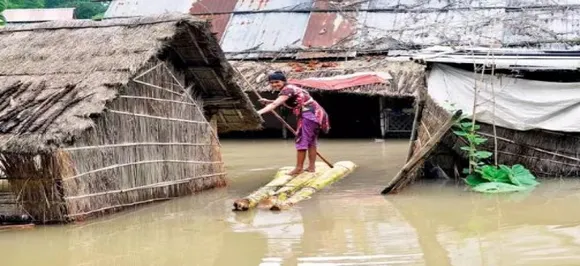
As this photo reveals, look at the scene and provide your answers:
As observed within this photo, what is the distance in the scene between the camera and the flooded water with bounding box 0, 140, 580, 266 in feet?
16.2

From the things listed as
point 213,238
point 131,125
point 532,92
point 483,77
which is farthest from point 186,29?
point 532,92

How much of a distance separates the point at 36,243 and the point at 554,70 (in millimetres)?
6028

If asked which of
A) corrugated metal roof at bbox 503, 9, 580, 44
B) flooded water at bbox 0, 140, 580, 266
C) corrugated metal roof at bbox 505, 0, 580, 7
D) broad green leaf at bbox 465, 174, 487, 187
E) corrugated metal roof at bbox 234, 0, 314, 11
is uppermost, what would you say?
corrugated metal roof at bbox 234, 0, 314, 11

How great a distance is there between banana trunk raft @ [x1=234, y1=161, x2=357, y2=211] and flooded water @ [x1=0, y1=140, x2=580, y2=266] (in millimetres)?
134

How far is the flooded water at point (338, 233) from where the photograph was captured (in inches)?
194

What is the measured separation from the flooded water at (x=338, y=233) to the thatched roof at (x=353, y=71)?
6.72 meters

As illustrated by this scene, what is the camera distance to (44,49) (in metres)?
7.51

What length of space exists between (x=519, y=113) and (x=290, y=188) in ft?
9.58

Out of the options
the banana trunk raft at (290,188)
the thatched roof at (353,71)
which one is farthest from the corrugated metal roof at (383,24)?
the banana trunk raft at (290,188)

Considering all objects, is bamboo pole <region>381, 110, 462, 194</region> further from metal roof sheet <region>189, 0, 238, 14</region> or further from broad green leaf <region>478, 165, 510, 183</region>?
metal roof sheet <region>189, 0, 238, 14</region>

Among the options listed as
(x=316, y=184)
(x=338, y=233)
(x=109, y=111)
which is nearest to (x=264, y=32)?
(x=316, y=184)

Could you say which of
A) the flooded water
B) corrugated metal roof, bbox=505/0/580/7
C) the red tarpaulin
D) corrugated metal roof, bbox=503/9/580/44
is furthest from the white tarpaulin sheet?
corrugated metal roof, bbox=505/0/580/7

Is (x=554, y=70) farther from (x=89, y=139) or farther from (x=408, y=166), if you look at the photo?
(x=89, y=139)

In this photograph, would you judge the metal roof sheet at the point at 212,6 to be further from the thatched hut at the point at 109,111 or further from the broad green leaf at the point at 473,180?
the broad green leaf at the point at 473,180
